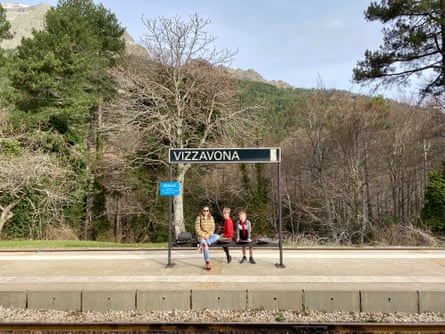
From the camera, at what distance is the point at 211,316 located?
6.02 meters

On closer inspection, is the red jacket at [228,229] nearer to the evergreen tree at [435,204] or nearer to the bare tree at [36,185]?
the bare tree at [36,185]

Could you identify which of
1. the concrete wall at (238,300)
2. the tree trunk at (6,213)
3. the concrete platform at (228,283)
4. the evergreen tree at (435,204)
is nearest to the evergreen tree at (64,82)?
the tree trunk at (6,213)

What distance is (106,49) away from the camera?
93.6ft

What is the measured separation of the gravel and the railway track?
254mm

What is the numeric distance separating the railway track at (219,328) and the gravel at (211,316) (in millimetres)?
254

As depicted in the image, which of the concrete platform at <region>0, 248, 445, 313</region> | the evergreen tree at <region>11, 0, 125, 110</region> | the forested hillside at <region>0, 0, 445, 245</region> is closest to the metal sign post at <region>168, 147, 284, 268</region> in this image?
the concrete platform at <region>0, 248, 445, 313</region>

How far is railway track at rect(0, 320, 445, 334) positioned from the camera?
5461mm

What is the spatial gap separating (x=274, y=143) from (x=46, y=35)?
64.9 feet

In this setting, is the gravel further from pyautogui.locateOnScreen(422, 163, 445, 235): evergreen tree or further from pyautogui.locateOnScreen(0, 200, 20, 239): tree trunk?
pyautogui.locateOnScreen(0, 200, 20, 239): tree trunk

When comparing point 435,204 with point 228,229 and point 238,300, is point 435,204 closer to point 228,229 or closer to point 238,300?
point 228,229

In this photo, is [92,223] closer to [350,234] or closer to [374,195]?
[350,234]

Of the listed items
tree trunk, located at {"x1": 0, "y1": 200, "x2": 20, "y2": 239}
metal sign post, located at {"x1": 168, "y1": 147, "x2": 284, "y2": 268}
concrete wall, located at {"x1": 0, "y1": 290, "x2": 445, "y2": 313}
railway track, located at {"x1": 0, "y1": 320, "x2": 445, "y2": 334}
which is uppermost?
metal sign post, located at {"x1": 168, "y1": 147, "x2": 284, "y2": 268}

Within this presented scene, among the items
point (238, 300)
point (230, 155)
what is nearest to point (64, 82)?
point (230, 155)

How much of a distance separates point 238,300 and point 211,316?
0.62 meters
